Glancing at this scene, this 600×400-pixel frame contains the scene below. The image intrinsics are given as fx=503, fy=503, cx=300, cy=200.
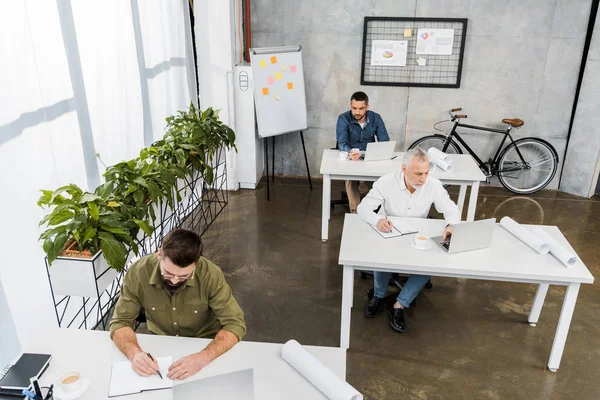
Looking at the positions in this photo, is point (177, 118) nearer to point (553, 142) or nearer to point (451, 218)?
point (451, 218)

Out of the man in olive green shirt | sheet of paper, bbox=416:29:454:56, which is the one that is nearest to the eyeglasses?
the man in olive green shirt

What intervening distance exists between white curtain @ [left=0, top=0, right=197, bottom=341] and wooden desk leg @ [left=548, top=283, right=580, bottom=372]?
3.05 metres

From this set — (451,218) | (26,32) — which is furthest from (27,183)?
(451,218)

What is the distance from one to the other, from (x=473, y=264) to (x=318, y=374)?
4.44ft

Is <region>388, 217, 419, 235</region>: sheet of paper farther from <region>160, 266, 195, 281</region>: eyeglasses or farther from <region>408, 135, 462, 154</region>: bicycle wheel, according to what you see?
<region>408, 135, 462, 154</region>: bicycle wheel

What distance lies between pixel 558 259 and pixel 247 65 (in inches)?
155

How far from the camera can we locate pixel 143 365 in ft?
6.60

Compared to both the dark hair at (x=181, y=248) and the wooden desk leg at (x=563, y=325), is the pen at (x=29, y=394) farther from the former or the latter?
the wooden desk leg at (x=563, y=325)

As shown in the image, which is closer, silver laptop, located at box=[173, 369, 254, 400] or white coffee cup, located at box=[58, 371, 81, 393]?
silver laptop, located at box=[173, 369, 254, 400]

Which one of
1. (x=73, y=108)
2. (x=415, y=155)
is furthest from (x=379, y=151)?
(x=73, y=108)

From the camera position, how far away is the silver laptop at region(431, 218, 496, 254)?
2.89 m

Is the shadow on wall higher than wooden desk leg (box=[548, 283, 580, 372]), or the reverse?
the shadow on wall

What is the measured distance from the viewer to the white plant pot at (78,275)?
2686 mm

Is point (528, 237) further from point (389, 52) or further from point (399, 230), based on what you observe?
point (389, 52)
